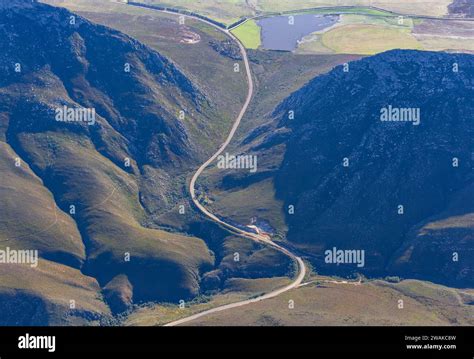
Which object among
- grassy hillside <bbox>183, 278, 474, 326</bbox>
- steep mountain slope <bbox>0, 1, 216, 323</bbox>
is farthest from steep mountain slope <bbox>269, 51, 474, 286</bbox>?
steep mountain slope <bbox>0, 1, 216, 323</bbox>

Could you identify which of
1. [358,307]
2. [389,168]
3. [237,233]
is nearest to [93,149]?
[237,233]

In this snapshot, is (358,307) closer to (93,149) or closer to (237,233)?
(237,233)

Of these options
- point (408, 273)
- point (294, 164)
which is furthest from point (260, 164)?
point (408, 273)

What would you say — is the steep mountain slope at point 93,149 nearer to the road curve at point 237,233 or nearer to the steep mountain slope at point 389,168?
the road curve at point 237,233

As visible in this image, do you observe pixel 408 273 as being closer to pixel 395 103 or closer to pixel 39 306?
pixel 395 103

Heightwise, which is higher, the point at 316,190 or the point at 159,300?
the point at 316,190

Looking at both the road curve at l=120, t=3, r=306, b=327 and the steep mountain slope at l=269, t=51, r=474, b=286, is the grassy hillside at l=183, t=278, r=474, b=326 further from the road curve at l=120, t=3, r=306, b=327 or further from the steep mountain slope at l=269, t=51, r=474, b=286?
the steep mountain slope at l=269, t=51, r=474, b=286
